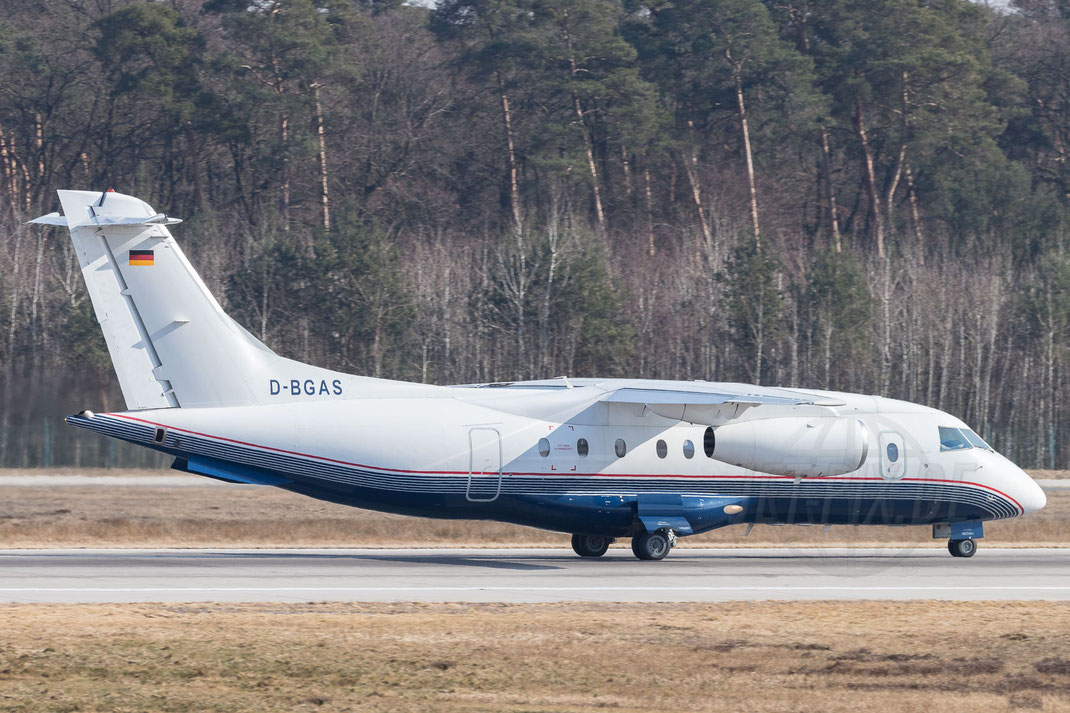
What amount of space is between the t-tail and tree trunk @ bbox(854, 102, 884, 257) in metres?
52.0

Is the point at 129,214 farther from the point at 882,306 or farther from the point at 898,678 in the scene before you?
the point at 882,306

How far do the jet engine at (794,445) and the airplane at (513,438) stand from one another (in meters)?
0.03

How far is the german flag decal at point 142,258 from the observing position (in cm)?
2356

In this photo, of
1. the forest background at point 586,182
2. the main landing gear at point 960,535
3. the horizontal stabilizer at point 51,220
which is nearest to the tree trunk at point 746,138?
the forest background at point 586,182

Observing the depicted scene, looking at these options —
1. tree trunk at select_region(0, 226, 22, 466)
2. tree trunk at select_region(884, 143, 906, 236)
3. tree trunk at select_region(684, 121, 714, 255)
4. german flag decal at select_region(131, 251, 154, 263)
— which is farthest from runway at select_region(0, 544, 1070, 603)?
tree trunk at select_region(884, 143, 906, 236)

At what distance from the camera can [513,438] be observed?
24.4 m

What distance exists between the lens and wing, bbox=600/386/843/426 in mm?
24250

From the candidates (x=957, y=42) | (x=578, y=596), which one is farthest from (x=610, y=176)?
(x=578, y=596)

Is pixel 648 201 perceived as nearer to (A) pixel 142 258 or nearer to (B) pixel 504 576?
(A) pixel 142 258

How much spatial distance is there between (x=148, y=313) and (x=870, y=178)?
55.3 metres

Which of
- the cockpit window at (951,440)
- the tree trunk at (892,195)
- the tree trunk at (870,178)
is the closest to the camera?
the cockpit window at (951,440)

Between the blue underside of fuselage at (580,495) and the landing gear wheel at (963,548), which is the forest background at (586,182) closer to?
the landing gear wheel at (963,548)

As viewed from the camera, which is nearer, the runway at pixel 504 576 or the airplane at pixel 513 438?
the runway at pixel 504 576

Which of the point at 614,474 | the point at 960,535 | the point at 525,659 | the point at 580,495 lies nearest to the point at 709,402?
the point at 614,474
